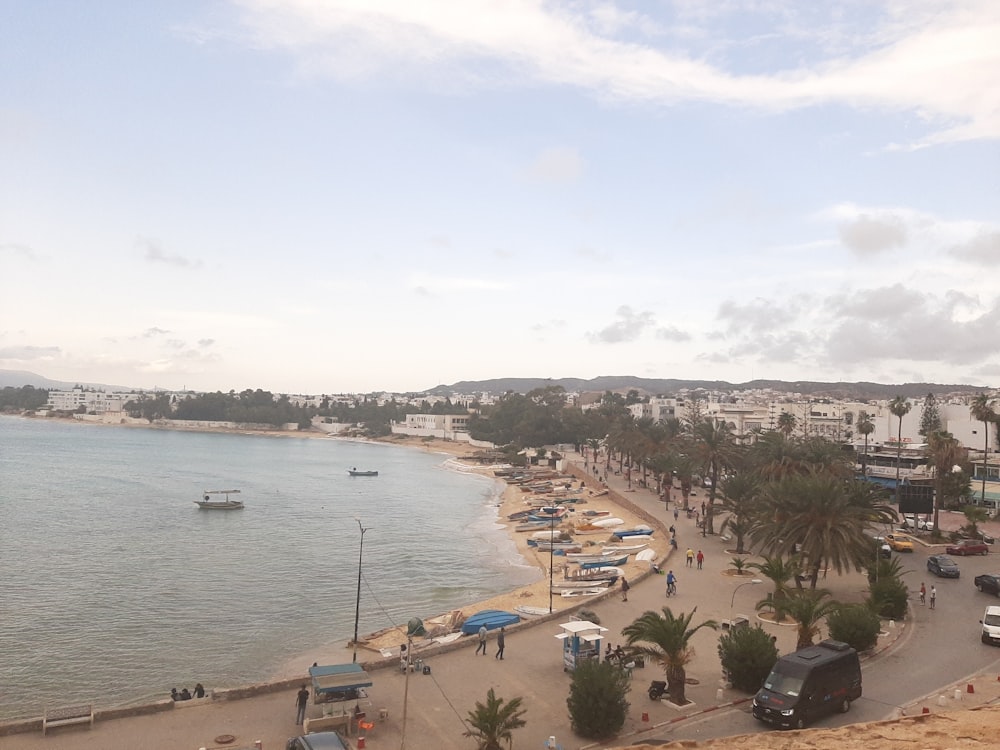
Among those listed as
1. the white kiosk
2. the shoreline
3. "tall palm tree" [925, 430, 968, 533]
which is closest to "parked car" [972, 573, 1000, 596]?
"tall palm tree" [925, 430, 968, 533]

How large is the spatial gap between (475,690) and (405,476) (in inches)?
3459

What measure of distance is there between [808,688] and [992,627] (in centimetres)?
1028

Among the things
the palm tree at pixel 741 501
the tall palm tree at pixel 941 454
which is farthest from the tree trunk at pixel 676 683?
the tall palm tree at pixel 941 454

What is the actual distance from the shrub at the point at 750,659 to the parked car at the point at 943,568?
62.0 ft

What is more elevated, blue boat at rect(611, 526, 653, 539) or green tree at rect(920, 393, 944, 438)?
green tree at rect(920, 393, 944, 438)

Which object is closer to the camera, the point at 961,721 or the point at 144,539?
the point at 961,721

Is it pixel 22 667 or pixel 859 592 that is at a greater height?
pixel 859 592

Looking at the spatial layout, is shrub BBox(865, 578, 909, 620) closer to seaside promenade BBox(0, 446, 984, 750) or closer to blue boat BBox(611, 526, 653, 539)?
seaside promenade BBox(0, 446, 984, 750)

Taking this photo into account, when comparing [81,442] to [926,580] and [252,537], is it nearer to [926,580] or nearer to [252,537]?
[252,537]

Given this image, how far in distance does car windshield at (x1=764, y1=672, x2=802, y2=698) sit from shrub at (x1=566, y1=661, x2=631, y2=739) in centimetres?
324

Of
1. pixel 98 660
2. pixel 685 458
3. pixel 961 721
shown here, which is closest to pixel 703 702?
pixel 961 721

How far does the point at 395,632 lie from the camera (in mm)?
30766

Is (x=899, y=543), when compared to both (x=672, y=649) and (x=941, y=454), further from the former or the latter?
(x=672, y=649)

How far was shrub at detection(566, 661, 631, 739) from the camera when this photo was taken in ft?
55.3
